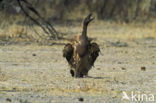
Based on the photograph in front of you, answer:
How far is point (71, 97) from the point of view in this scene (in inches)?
316

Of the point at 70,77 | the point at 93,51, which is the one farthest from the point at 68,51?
the point at 70,77

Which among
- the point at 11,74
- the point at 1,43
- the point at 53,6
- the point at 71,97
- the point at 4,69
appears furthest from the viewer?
the point at 53,6

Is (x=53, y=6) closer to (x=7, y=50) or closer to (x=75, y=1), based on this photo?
(x=75, y=1)

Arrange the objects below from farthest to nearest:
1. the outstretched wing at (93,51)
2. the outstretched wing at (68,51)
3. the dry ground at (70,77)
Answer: the outstretched wing at (68,51)
the outstretched wing at (93,51)
the dry ground at (70,77)

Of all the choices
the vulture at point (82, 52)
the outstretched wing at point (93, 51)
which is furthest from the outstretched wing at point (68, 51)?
the outstretched wing at point (93, 51)

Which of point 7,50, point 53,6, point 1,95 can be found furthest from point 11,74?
point 53,6

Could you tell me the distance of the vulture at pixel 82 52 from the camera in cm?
974

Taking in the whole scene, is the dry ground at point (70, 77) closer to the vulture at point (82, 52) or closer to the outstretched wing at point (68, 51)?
the vulture at point (82, 52)

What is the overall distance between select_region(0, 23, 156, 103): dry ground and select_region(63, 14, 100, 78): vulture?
224 millimetres

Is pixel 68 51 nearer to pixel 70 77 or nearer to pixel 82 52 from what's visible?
pixel 82 52

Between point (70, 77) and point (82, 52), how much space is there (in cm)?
72

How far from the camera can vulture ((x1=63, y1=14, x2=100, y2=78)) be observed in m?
9.74

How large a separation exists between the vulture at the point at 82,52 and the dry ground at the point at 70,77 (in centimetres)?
22

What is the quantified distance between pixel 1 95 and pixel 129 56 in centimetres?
680
